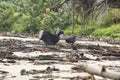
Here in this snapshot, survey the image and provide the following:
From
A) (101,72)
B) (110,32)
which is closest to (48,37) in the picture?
(101,72)

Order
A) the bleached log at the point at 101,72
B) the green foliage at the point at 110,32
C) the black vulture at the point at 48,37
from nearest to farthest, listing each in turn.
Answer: the bleached log at the point at 101,72 → the black vulture at the point at 48,37 → the green foliage at the point at 110,32

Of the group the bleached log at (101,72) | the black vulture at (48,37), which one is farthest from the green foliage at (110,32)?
the bleached log at (101,72)

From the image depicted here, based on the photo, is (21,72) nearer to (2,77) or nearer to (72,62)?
(2,77)

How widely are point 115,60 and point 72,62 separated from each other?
3.71 feet

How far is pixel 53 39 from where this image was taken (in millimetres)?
11406

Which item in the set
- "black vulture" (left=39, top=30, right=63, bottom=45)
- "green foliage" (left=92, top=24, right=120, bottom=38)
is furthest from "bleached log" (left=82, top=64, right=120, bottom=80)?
"green foliage" (left=92, top=24, right=120, bottom=38)

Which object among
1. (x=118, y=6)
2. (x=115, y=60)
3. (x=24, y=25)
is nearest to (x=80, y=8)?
(x=118, y=6)

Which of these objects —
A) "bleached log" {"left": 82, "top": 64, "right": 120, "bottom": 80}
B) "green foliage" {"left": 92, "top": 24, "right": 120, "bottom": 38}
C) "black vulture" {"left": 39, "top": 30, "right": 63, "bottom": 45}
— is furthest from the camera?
"green foliage" {"left": 92, "top": 24, "right": 120, "bottom": 38}

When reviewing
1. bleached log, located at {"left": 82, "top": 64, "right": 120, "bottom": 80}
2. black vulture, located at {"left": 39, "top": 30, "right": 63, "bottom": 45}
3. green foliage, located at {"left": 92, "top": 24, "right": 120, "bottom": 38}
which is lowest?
bleached log, located at {"left": 82, "top": 64, "right": 120, "bottom": 80}

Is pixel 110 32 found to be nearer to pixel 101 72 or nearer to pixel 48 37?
pixel 48 37

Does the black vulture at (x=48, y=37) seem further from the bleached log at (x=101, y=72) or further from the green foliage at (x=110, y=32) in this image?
the green foliage at (x=110, y=32)

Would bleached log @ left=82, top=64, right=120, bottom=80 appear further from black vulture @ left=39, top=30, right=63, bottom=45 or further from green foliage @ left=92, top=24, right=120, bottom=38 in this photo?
green foliage @ left=92, top=24, right=120, bottom=38

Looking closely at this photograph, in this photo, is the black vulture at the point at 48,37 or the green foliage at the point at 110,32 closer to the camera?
the black vulture at the point at 48,37

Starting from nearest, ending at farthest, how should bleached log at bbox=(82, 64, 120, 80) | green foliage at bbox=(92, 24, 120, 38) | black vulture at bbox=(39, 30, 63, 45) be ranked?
1. bleached log at bbox=(82, 64, 120, 80)
2. black vulture at bbox=(39, 30, 63, 45)
3. green foliage at bbox=(92, 24, 120, 38)
